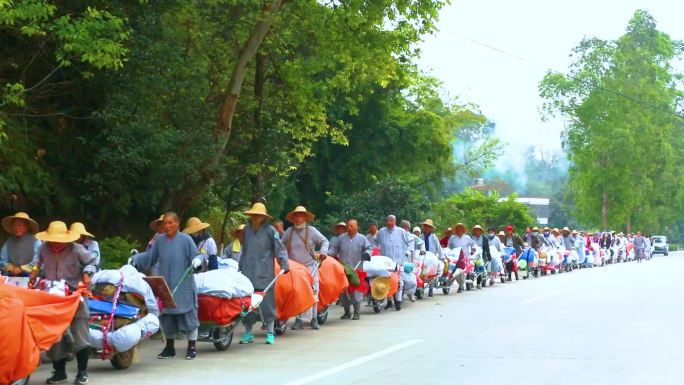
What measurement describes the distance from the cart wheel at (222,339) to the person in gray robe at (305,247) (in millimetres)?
3090

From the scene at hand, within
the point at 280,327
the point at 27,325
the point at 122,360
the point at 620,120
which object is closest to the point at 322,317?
the point at 280,327

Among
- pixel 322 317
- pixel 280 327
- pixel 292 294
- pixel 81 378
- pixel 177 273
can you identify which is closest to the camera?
pixel 81 378

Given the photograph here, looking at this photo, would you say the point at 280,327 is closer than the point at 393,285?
Yes

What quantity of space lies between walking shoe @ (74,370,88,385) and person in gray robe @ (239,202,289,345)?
452cm

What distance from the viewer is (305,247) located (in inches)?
765

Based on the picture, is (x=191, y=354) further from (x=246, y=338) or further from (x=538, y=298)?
(x=538, y=298)

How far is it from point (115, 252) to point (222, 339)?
7121mm

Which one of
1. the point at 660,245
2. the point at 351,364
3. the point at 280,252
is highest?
the point at 660,245

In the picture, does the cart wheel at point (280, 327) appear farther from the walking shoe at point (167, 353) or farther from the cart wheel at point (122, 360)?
the cart wheel at point (122, 360)

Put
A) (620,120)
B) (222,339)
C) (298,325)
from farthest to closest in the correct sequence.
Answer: (620,120) → (298,325) → (222,339)

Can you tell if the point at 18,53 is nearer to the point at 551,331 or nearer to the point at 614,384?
the point at 551,331

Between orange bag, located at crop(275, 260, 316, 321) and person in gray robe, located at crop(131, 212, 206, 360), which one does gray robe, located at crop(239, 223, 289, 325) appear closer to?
orange bag, located at crop(275, 260, 316, 321)

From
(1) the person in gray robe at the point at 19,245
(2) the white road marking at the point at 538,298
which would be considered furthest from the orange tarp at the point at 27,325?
(2) the white road marking at the point at 538,298

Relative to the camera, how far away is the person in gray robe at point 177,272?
14641 mm
